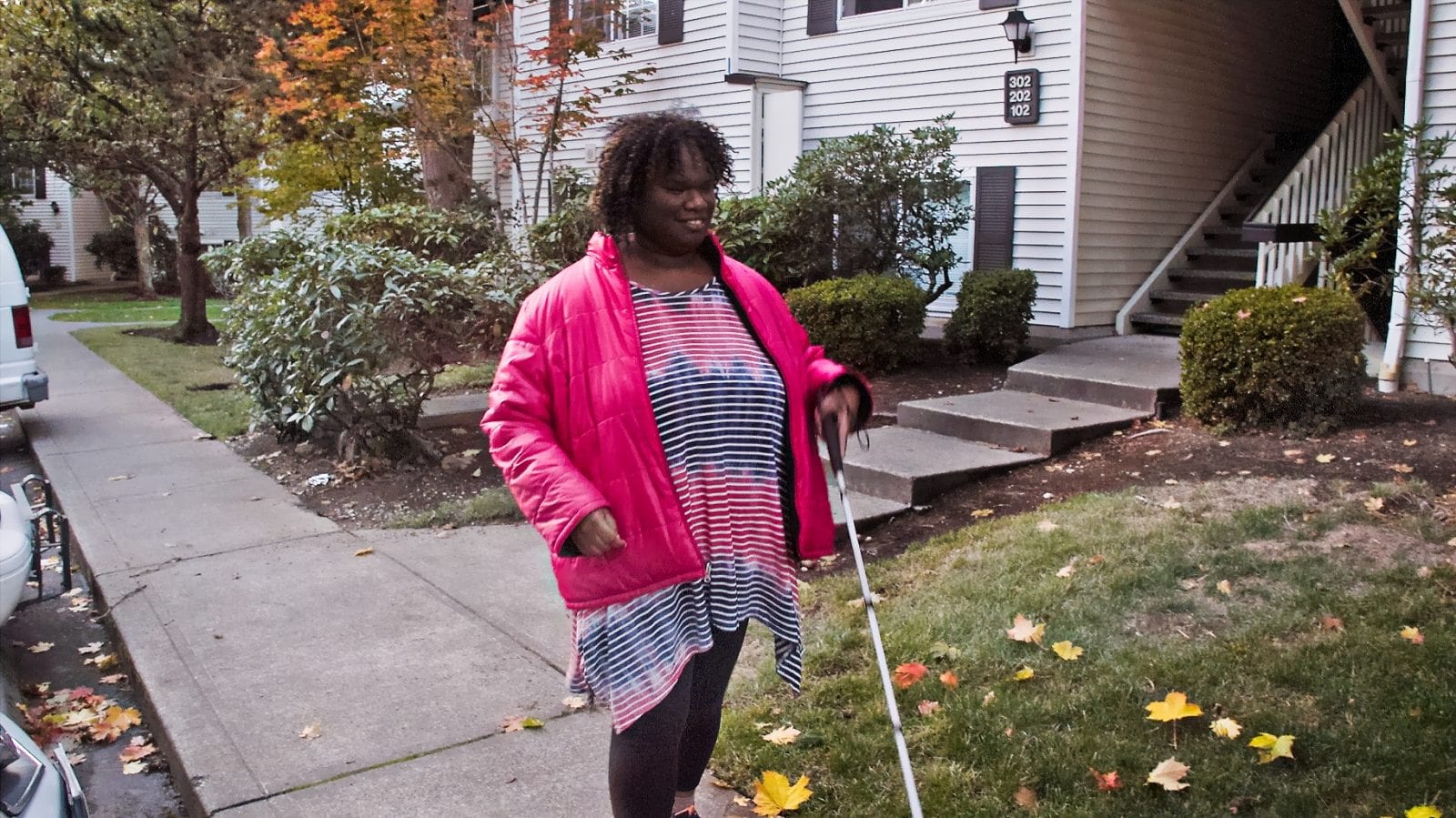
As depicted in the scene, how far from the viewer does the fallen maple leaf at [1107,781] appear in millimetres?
3154

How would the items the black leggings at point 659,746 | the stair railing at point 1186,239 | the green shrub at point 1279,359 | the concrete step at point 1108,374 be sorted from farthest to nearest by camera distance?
the stair railing at point 1186,239 → the concrete step at point 1108,374 → the green shrub at point 1279,359 → the black leggings at point 659,746

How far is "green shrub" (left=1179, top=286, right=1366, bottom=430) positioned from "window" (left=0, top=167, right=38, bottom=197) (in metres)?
27.8

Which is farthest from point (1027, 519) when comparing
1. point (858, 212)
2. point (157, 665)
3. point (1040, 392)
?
point (858, 212)

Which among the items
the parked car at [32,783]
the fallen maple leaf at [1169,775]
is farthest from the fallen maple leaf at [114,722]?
the fallen maple leaf at [1169,775]

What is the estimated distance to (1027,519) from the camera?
5.53 meters

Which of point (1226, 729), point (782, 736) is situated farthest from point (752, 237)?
point (1226, 729)

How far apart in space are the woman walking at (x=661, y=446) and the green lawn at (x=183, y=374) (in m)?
7.34

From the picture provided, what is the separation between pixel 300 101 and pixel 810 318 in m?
7.21

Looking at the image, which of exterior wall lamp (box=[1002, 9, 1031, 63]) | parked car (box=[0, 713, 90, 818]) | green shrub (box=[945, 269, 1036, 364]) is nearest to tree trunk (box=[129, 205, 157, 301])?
exterior wall lamp (box=[1002, 9, 1031, 63])

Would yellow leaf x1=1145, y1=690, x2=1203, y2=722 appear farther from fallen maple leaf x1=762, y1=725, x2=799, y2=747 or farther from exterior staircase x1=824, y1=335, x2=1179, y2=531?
exterior staircase x1=824, y1=335, x2=1179, y2=531

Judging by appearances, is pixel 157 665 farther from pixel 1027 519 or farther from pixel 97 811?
pixel 1027 519

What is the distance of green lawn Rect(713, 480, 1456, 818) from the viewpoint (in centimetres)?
317

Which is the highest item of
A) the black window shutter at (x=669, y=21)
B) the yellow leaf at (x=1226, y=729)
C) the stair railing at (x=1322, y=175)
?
the black window shutter at (x=669, y=21)

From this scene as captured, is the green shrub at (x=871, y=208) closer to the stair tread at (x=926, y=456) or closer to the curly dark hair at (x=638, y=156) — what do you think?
the stair tread at (x=926, y=456)
